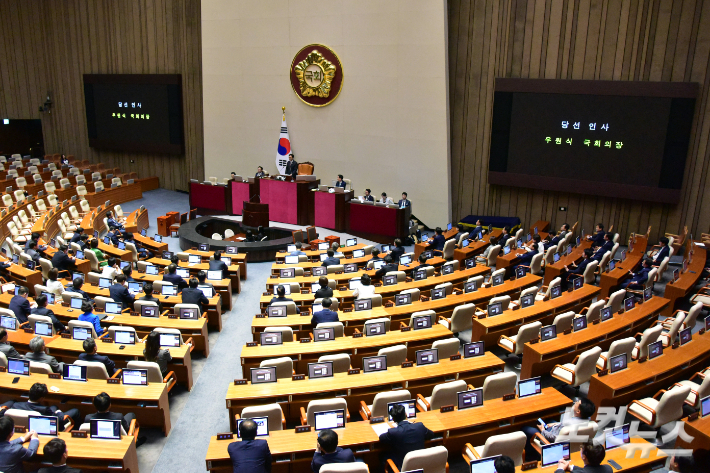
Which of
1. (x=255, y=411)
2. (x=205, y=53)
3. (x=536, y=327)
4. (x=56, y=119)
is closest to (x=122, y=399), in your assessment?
(x=255, y=411)

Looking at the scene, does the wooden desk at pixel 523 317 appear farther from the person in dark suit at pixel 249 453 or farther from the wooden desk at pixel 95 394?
the wooden desk at pixel 95 394

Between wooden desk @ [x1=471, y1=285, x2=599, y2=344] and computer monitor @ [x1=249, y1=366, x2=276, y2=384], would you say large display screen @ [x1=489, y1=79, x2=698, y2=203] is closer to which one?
wooden desk @ [x1=471, y1=285, x2=599, y2=344]

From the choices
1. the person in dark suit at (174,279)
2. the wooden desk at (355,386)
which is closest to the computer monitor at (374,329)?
the wooden desk at (355,386)

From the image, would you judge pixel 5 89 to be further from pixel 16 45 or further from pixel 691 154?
pixel 691 154

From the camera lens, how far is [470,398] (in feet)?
19.3

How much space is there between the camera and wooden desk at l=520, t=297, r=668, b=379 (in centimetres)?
733

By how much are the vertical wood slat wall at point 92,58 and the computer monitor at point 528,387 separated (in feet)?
59.0

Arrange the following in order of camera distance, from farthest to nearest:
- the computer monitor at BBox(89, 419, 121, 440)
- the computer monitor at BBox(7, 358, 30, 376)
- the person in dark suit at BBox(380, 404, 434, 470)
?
1. the computer monitor at BBox(7, 358, 30, 376)
2. the computer monitor at BBox(89, 419, 121, 440)
3. the person in dark suit at BBox(380, 404, 434, 470)

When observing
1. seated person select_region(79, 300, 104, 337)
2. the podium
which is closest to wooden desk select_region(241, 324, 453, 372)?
seated person select_region(79, 300, 104, 337)

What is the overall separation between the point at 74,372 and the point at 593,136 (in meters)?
13.3

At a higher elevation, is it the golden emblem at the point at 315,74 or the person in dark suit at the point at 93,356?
the golden emblem at the point at 315,74

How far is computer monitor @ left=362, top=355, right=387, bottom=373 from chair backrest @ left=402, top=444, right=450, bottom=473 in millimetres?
1817

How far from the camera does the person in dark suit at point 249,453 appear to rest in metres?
4.85

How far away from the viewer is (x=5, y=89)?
24422mm
